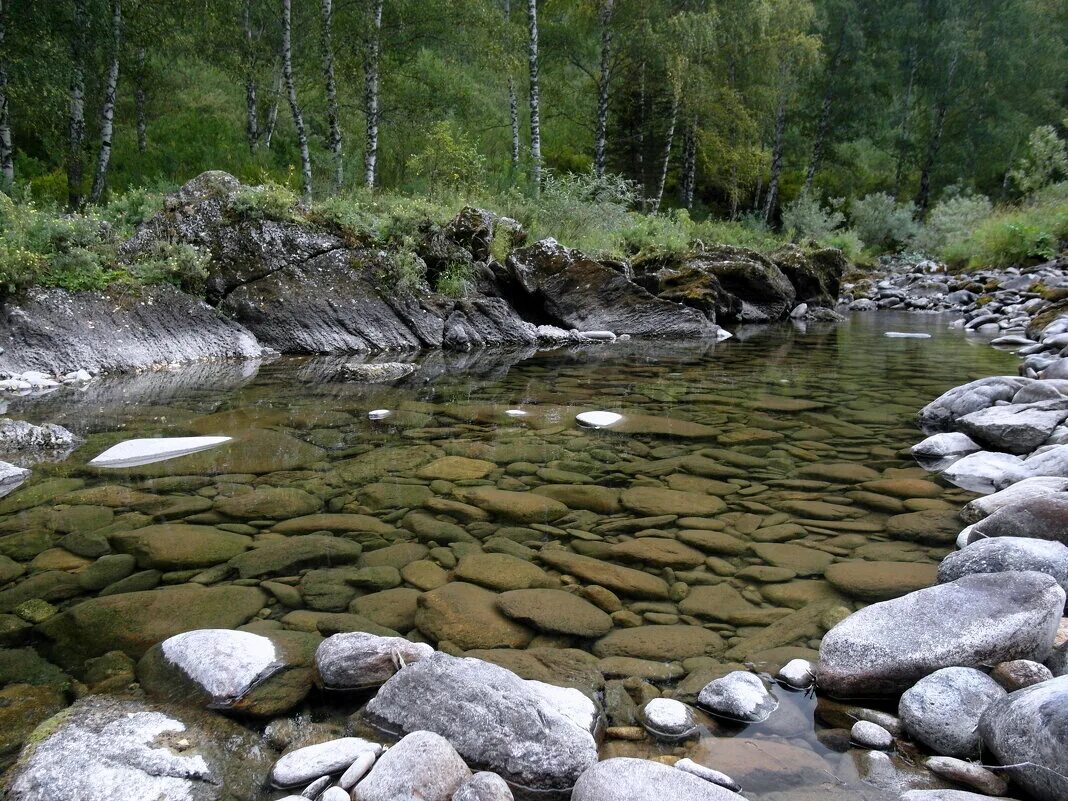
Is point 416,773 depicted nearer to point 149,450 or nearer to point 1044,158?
point 149,450

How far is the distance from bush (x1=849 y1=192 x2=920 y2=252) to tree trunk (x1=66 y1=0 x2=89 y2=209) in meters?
26.3

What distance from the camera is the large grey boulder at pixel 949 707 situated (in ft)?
5.67

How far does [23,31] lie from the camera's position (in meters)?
11.7

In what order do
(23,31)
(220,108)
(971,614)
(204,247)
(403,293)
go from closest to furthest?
(971,614) < (204,247) < (403,293) < (23,31) < (220,108)

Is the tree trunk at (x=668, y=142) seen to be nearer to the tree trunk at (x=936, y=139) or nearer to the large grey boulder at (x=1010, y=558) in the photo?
the tree trunk at (x=936, y=139)

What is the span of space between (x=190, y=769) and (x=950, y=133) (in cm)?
3931

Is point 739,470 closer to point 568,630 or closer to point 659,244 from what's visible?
point 568,630

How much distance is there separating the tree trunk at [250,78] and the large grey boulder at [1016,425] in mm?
15607

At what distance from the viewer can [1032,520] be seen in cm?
274

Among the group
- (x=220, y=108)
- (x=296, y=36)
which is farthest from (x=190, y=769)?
(x=220, y=108)

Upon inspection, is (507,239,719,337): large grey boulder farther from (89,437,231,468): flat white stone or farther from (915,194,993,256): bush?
(915,194,993,256): bush

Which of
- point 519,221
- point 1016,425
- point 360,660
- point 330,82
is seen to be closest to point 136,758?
point 360,660

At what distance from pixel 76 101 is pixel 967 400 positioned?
597 inches

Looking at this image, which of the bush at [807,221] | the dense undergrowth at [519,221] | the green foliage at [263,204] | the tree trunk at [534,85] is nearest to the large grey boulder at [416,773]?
the dense undergrowth at [519,221]
